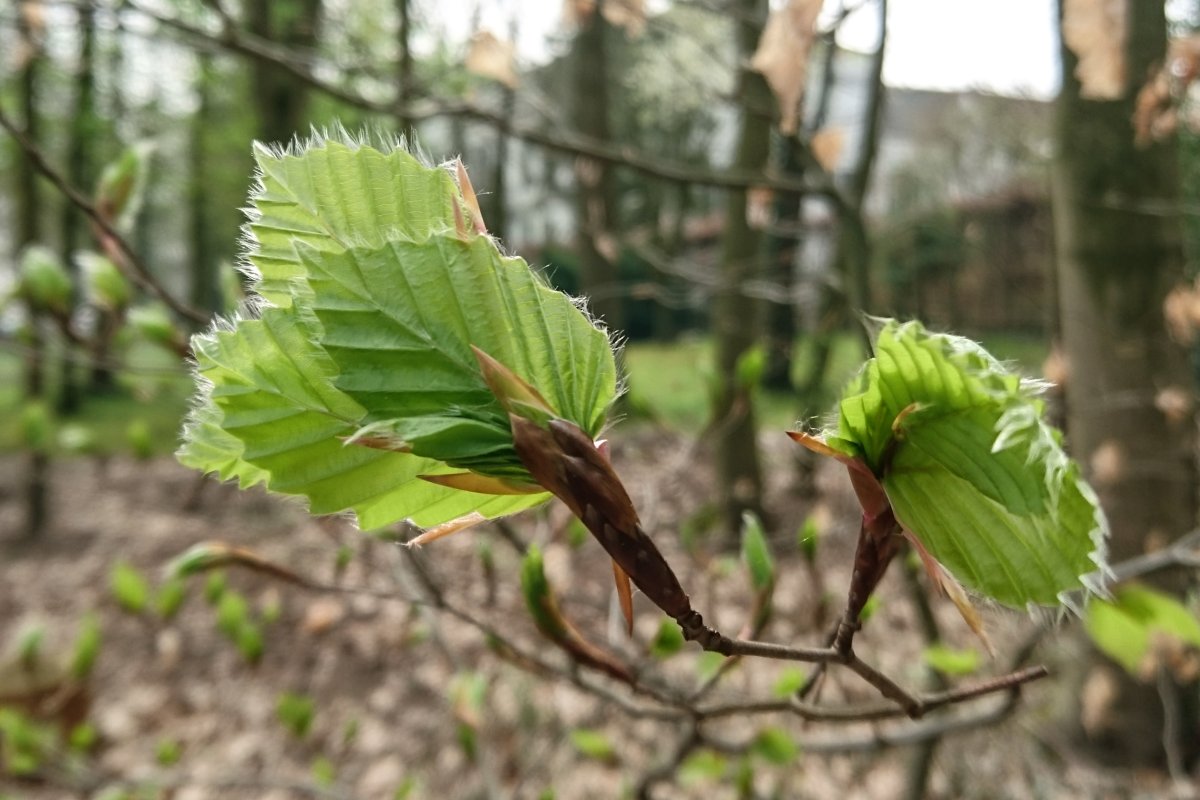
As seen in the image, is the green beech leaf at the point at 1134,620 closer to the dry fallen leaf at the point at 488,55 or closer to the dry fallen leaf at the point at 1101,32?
the dry fallen leaf at the point at 1101,32

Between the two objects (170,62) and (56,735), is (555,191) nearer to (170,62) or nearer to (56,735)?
(170,62)

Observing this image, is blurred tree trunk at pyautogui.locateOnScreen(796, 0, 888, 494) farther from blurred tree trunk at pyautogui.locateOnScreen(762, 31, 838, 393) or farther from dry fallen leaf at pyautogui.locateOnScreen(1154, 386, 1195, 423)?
blurred tree trunk at pyautogui.locateOnScreen(762, 31, 838, 393)

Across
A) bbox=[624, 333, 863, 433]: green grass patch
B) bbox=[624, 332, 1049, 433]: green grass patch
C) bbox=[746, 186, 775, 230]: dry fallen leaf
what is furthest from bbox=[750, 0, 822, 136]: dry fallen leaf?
bbox=[624, 333, 863, 433]: green grass patch

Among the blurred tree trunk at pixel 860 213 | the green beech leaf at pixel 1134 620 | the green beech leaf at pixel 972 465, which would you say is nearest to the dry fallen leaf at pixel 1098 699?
the blurred tree trunk at pixel 860 213

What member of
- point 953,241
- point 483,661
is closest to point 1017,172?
point 953,241

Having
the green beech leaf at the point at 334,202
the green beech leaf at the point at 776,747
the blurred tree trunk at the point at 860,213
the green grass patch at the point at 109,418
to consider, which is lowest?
the green grass patch at the point at 109,418

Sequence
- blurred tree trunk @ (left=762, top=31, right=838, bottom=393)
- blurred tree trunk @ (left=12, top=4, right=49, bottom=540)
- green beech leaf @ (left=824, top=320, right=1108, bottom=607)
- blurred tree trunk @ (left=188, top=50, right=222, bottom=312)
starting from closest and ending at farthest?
1. green beech leaf @ (left=824, top=320, right=1108, bottom=607)
2. blurred tree trunk @ (left=12, top=4, right=49, bottom=540)
3. blurred tree trunk @ (left=762, top=31, right=838, bottom=393)
4. blurred tree trunk @ (left=188, top=50, right=222, bottom=312)

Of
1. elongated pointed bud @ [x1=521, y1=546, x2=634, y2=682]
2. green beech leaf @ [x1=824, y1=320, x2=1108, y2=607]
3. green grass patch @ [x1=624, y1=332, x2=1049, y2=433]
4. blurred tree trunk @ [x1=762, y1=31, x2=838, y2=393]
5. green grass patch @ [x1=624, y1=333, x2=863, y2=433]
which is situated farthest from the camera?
green grass patch @ [x1=624, y1=333, x2=863, y2=433]
